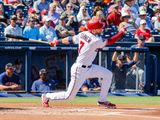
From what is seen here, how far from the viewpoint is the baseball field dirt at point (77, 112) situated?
8.73m

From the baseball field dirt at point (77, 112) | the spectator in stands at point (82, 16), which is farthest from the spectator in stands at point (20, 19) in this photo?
the baseball field dirt at point (77, 112)

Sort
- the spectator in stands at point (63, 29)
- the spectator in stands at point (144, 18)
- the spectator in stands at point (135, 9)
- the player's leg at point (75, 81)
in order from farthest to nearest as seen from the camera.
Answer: the spectator in stands at point (135, 9) < the spectator in stands at point (144, 18) < the spectator in stands at point (63, 29) < the player's leg at point (75, 81)

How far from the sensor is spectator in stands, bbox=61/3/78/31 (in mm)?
16484

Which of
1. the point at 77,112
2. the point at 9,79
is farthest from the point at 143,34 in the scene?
the point at 77,112

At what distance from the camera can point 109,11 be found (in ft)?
57.6

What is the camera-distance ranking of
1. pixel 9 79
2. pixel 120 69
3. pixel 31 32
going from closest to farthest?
pixel 9 79 < pixel 120 69 < pixel 31 32

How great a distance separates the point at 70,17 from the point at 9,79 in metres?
3.97

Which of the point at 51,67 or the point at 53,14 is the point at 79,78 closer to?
the point at 51,67

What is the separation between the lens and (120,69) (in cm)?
1383

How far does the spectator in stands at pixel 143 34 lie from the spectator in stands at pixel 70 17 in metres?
1.93

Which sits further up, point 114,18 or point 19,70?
point 114,18

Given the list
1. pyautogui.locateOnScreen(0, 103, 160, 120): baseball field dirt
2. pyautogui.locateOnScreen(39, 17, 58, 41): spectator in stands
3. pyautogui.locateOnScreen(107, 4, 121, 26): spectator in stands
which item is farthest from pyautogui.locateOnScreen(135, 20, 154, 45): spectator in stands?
pyautogui.locateOnScreen(0, 103, 160, 120): baseball field dirt

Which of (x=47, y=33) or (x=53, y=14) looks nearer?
(x=47, y=33)

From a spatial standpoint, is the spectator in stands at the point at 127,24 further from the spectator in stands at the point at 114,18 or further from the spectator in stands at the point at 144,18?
the spectator in stands at the point at 144,18
